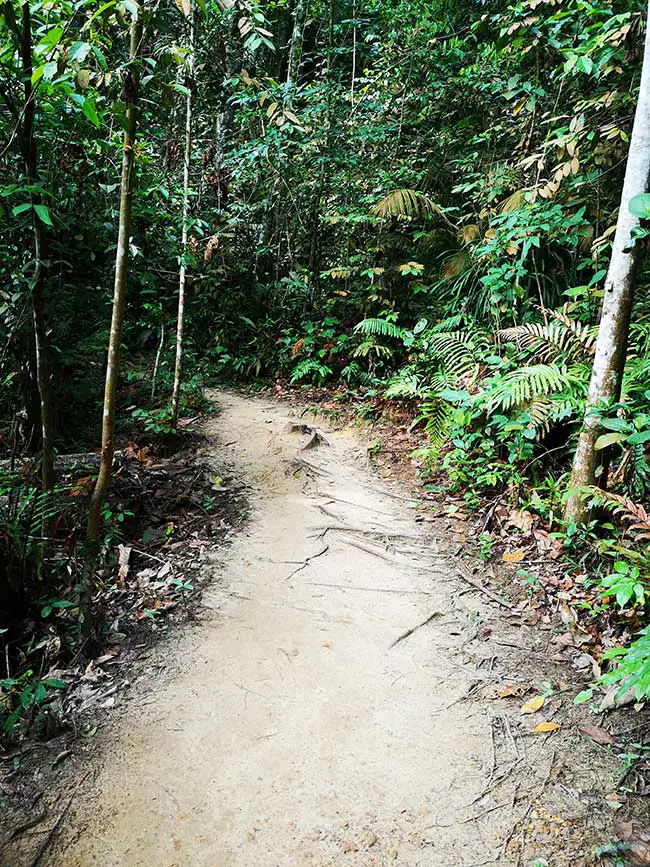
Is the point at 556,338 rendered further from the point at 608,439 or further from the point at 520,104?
the point at 520,104

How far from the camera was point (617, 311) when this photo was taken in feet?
11.8

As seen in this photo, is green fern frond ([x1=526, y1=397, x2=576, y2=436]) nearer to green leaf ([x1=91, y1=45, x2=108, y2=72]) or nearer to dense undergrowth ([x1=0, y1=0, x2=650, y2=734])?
dense undergrowth ([x1=0, y1=0, x2=650, y2=734])

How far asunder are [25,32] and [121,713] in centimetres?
365

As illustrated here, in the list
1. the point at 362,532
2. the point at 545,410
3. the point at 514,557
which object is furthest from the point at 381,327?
the point at 514,557

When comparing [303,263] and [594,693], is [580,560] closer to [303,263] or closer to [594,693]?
[594,693]

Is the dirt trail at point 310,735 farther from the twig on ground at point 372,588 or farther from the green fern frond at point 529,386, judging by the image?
the green fern frond at point 529,386

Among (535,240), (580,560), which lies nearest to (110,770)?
(580,560)

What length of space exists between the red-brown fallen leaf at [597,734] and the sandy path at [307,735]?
48cm

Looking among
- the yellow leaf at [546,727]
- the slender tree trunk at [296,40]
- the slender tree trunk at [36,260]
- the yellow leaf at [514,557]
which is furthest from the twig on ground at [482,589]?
the slender tree trunk at [296,40]

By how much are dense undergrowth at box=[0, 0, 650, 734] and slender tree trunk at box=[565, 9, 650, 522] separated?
12 centimetres

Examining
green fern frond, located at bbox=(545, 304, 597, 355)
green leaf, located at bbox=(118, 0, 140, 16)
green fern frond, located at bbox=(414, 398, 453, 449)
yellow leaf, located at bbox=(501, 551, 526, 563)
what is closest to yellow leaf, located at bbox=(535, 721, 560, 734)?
yellow leaf, located at bbox=(501, 551, 526, 563)

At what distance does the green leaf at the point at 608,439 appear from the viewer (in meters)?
3.49

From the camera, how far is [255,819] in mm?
2213

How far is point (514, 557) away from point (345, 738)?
7.04ft
